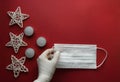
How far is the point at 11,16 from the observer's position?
172cm

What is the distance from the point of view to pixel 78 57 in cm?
166

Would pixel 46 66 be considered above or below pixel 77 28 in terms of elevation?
below

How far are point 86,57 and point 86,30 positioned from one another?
0.64 feet

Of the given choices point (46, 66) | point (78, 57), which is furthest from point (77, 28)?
point (46, 66)

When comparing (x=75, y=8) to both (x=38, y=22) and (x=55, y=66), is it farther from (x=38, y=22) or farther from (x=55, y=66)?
(x=55, y=66)

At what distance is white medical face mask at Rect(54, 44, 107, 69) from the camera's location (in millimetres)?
1659

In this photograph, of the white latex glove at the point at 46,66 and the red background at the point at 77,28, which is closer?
the white latex glove at the point at 46,66

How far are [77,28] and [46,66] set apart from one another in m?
0.36

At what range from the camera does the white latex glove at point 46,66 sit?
5.13 ft

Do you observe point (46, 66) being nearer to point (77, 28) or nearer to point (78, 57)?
point (78, 57)

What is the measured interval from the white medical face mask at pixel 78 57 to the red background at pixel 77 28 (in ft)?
0.13

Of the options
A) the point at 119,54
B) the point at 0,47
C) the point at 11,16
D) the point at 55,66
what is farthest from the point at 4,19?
the point at 119,54

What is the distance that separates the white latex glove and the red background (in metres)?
0.10

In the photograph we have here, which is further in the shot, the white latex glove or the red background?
the red background
